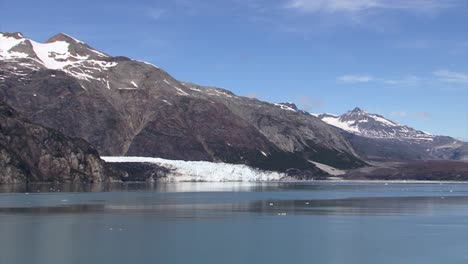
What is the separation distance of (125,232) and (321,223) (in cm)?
1668

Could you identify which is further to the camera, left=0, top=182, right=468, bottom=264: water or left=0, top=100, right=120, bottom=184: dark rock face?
left=0, top=100, right=120, bottom=184: dark rock face

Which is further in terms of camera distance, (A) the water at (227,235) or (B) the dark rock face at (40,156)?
(B) the dark rock face at (40,156)

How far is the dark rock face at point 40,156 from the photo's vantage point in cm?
15262

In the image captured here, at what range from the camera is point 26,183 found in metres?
151

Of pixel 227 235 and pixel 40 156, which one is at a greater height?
pixel 40 156

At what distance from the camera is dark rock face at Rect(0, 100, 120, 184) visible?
153m

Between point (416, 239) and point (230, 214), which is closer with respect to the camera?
point (416, 239)

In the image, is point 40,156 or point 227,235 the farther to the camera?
point 40,156

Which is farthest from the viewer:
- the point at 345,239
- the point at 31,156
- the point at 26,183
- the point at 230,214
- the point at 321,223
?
the point at 31,156

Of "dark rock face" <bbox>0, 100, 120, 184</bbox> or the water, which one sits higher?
"dark rock face" <bbox>0, 100, 120, 184</bbox>

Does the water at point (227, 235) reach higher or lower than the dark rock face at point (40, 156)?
lower

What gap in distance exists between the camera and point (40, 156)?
6486 inches

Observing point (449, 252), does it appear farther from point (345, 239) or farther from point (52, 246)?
point (52, 246)

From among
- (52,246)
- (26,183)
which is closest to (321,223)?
(52,246)
